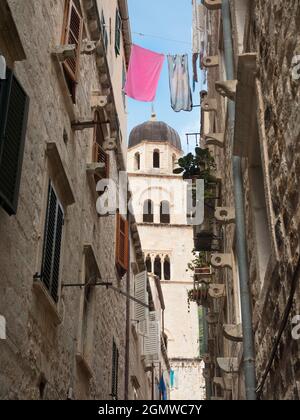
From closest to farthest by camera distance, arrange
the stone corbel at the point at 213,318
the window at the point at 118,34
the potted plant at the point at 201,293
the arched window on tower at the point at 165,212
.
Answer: the stone corbel at the point at 213,318, the window at the point at 118,34, the potted plant at the point at 201,293, the arched window on tower at the point at 165,212

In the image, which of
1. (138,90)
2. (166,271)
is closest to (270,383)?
(138,90)

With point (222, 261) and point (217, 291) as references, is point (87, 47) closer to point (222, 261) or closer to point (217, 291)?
point (222, 261)

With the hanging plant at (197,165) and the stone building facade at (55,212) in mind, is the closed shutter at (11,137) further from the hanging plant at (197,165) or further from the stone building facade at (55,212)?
the hanging plant at (197,165)

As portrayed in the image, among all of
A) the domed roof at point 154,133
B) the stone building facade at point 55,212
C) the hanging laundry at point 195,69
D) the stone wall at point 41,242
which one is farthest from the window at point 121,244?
the domed roof at point 154,133

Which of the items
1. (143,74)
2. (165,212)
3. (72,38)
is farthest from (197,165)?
(165,212)

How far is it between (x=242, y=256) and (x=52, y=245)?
2.46 meters

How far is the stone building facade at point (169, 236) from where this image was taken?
49.4 metres

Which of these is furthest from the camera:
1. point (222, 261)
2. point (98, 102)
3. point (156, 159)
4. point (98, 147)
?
point (156, 159)

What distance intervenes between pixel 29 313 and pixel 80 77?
5735 millimetres

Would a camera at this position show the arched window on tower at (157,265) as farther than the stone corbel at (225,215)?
Yes

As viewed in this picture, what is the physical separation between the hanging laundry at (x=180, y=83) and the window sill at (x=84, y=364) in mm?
6540

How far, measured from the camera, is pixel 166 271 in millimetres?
55062

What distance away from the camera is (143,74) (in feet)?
50.5

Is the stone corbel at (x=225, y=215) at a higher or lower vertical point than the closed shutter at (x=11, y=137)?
higher
